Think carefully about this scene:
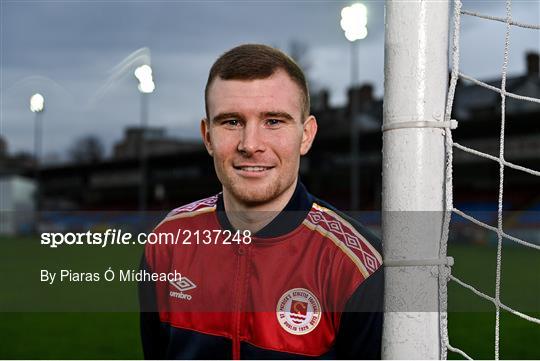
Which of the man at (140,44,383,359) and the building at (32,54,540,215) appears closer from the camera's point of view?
the man at (140,44,383,359)

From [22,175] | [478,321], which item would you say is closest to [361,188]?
[22,175]

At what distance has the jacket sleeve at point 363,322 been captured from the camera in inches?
55.2

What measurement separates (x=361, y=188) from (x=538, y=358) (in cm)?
1941

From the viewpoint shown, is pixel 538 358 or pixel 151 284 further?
pixel 538 358

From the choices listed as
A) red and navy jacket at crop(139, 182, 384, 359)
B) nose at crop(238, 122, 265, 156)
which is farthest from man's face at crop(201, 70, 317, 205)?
red and navy jacket at crop(139, 182, 384, 359)

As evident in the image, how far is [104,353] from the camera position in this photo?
4316 millimetres

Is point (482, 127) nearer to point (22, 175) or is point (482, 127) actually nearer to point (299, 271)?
point (22, 175)

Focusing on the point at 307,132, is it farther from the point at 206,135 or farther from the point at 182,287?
the point at 182,287

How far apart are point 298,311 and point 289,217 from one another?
9.4 inches

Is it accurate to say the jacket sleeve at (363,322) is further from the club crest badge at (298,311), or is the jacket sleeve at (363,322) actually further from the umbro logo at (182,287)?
the umbro logo at (182,287)

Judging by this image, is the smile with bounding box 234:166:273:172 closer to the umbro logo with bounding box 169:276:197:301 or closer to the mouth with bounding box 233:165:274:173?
the mouth with bounding box 233:165:274:173

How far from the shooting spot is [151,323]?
5.63 ft

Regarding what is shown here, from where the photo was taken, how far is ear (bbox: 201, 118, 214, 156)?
62.7 inches

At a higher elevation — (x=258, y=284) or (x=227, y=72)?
(x=227, y=72)
